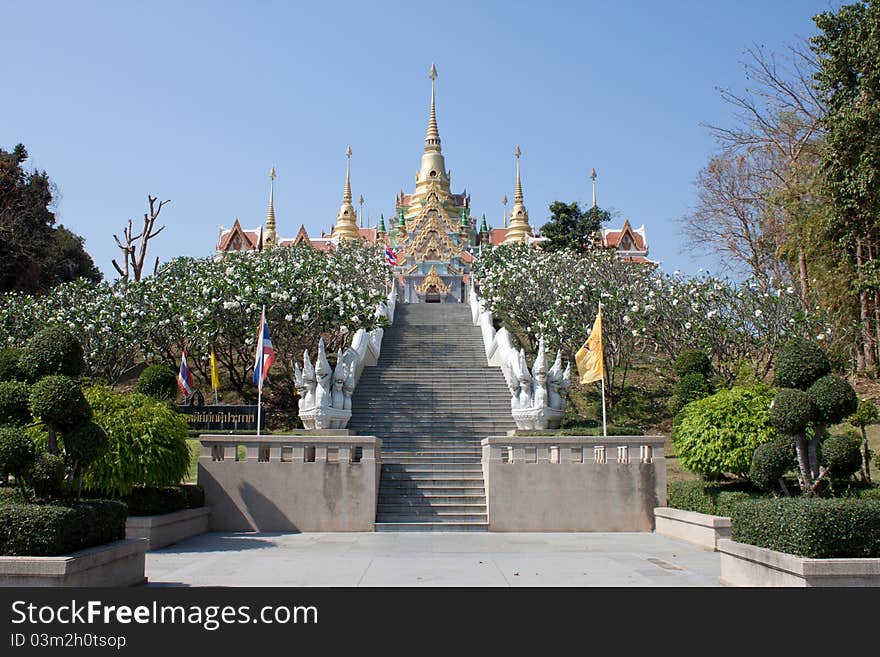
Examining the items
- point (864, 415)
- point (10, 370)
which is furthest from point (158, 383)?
point (864, 415)

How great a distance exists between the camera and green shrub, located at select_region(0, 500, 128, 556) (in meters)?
8.10

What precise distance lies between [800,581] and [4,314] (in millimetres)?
29999

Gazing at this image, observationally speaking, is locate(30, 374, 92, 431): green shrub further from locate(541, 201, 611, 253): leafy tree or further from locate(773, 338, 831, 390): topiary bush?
locate(541, 201, 611, 253): leafy tree

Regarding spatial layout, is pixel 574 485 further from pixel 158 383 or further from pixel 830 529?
pixel 158 383

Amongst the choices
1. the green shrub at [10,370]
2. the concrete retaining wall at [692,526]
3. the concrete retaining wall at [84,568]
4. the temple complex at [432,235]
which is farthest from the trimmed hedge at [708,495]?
the temple complex at [432,235]

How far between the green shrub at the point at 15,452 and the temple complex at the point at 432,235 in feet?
128

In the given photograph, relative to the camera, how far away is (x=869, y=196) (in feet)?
70.8

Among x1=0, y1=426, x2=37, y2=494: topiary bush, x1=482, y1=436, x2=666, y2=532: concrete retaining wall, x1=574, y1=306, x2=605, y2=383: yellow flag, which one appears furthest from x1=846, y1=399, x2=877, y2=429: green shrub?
x1=0, y1=426, x2=37, y2=494: topiary bush

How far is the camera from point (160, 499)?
13984mm

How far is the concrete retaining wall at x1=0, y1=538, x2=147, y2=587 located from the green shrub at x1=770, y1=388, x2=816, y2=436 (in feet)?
25.1

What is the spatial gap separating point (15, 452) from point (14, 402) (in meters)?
0.96

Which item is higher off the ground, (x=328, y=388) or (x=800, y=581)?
(x=328, y=388)
